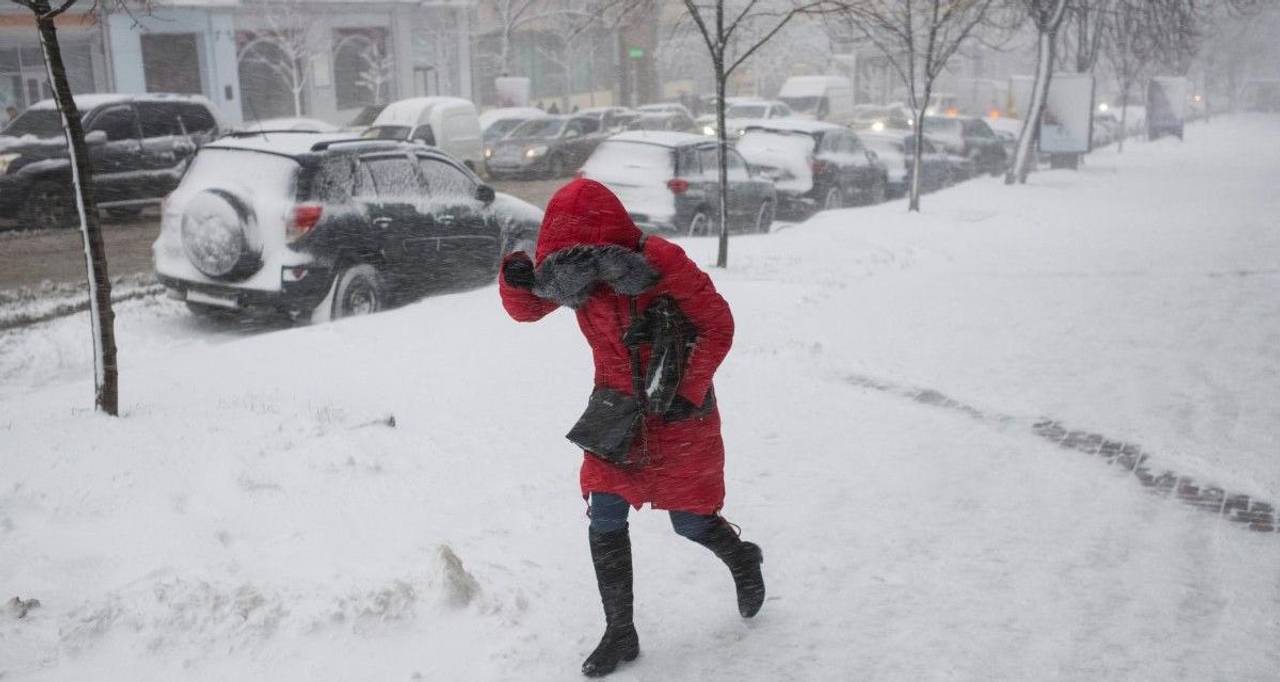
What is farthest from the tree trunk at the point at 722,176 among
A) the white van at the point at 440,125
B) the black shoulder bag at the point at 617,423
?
the white van at the point at 440,125

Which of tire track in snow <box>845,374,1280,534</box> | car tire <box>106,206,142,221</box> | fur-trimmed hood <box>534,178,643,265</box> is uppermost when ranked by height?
fur-trimmed hood <box>534,178,643,265</box>

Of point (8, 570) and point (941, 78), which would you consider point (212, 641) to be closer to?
point (8, 570)

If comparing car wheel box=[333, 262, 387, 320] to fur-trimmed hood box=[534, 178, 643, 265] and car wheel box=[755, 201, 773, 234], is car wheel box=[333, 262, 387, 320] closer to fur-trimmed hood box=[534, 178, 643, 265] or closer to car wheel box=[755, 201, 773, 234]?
fur-trimmed hood box=[534, 178, 643, 265]

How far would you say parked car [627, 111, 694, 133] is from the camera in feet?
97.9

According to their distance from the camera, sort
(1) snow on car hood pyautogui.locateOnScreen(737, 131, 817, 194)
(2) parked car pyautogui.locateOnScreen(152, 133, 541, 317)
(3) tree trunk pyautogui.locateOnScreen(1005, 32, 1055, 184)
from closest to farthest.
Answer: (2) parked car pyautogui.locateOnScreen(152, 133, 541, 317) → (1) snow on car hood pyautogui.locateOnScreen(737, 131, 817, 194) → (3) tree trunk pyautogui.locateOnScreen(1005, 32, 1055, 184)

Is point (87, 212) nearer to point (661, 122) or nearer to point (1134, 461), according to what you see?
point (1134, 461)

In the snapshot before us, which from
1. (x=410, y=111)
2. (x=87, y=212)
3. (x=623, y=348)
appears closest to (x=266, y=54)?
(x=410, y=111)

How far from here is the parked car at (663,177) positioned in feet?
44.1

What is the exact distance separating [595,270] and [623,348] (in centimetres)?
34

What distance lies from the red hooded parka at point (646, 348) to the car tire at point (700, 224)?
10.2 m

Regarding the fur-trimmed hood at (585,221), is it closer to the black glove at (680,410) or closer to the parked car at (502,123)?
the black glove at (680,410)

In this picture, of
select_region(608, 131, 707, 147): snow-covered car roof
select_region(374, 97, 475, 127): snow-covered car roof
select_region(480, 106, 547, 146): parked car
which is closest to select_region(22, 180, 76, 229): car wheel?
select_region(608, 131, 707, 147): snow-covered car roof

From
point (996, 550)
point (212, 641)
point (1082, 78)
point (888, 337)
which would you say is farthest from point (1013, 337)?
point (1082, 78)

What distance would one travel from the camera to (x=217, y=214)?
27.2ft
